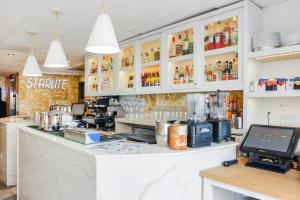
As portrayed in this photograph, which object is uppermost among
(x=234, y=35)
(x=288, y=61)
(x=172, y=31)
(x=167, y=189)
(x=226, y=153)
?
(x=172, y=31)

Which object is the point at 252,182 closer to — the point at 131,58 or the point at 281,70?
the point at 281,70

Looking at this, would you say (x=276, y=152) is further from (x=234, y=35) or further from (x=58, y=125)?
(x=58, y=125)

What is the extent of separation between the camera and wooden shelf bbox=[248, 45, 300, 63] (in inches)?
85.4

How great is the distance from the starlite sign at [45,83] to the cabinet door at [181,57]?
18.0ft

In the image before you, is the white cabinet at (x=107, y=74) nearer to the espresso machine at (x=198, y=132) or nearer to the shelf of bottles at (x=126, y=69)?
the shelf of bottles at (x=126, y=69)

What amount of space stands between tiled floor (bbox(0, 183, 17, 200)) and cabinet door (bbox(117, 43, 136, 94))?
219cm

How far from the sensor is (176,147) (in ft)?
5.15

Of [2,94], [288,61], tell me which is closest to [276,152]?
[288,61]

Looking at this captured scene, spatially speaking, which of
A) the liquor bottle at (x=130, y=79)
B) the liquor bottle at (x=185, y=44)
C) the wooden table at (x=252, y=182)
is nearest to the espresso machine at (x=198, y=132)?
the wooden table at (x=252, y=182)

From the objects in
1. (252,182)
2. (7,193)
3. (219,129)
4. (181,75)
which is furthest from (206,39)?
(7,193)

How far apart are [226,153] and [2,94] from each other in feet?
38.6

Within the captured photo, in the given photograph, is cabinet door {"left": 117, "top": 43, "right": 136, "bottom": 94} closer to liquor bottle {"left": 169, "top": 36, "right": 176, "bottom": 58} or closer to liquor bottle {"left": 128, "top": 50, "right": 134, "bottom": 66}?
liquor bottle {"left": 128, "top": 50, "right": 134, "bottom": 66}

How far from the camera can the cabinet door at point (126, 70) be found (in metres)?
4.14

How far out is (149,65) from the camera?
376cm
